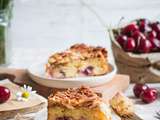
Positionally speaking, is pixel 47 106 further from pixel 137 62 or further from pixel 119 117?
pixel 137 62

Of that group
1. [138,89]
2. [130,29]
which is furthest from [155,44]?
[138,89]

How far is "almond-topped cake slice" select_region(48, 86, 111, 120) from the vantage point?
264 centimetres

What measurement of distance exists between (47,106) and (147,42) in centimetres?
84

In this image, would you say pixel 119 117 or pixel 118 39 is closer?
pixel 119 117

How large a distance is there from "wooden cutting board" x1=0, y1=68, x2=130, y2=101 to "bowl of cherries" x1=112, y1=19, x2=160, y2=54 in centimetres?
18

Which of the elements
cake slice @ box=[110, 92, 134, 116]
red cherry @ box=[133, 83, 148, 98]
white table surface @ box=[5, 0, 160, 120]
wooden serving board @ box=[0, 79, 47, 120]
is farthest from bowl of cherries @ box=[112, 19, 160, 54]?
wooden serving board @ box=[0, 79, 47, 120]

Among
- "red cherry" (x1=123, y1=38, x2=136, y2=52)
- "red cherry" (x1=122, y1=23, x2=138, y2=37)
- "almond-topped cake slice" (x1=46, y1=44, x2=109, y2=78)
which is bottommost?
"almond-topped cake slice" (x1=46, y1=44, x2=109, y2=78)

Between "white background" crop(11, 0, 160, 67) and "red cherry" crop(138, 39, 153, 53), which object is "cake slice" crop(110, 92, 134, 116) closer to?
"red cherry" crop(138, 39, 153, 53)

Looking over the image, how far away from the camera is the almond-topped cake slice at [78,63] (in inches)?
127

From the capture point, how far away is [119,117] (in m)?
2.81

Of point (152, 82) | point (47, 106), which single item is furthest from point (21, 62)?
point (47, 106)

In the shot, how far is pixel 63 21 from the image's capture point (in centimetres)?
412

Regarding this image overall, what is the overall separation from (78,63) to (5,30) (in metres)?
0.55

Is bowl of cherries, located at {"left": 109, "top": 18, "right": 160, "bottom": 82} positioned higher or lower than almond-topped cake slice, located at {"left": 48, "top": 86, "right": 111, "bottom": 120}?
higher
